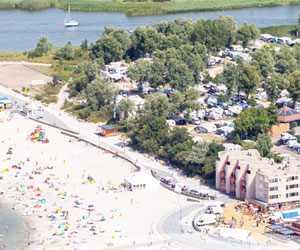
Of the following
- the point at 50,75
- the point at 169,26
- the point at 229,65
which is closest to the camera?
the point at 229,65

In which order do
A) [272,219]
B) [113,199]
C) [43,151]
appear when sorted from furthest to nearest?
1. [43,151]
2. [113,199]
3. [272,219]

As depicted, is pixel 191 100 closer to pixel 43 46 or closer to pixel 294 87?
pixel 294 87

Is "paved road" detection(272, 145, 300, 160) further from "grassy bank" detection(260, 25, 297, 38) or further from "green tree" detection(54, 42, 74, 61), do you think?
"grassy bank" detection(260, 25, 297, 38)

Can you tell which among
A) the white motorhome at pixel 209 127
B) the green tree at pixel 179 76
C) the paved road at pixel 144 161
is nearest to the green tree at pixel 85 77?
the paved road at pixel 144 161

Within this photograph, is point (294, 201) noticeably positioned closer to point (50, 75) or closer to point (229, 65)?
point (229, 65)

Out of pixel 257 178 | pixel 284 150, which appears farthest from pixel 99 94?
pixel 257 178

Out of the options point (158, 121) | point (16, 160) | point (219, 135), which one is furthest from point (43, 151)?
point (219, 135)
